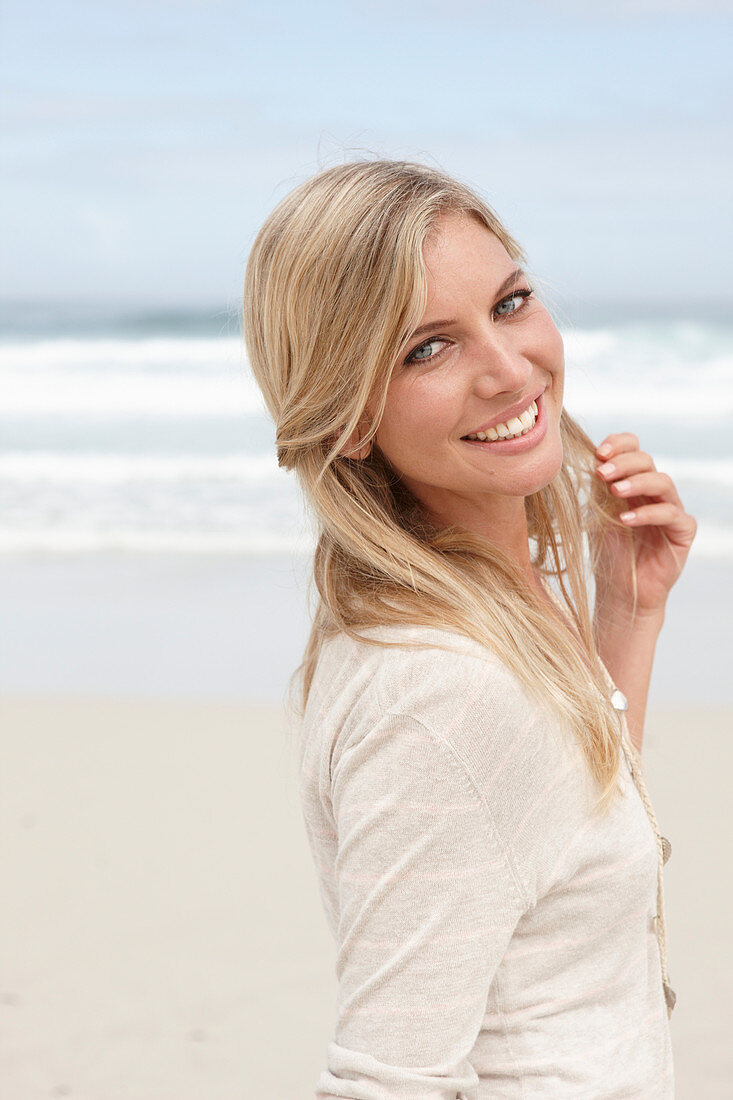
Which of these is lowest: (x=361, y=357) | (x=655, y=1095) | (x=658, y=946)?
(x=655, y=1095)

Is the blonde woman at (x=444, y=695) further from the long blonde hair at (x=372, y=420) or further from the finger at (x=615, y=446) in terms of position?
Result: the finger at (x=615, y=446)

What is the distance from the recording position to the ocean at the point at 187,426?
363 inches

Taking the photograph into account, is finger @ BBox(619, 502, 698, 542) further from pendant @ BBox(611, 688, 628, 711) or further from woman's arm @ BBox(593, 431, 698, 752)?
pendant @ BBox(611, 688, 628, 711)

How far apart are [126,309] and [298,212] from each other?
22232 mm

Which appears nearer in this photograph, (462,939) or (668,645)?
(462,939)

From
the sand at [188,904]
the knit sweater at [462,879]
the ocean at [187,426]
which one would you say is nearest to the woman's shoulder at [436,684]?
the knit sweater at [462,879]

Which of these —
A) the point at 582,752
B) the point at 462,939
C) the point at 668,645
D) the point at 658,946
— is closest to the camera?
the point at 462,939

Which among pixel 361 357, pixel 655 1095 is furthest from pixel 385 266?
pixel 655 1095

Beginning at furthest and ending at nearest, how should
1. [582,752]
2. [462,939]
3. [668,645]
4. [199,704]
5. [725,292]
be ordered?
[725,292] < [668,645] < [199,704] < [582,752] < [462,939]

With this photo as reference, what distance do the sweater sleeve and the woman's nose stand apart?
1.78 ft

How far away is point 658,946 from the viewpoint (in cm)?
172

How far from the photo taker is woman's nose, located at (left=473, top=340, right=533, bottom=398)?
1625mm

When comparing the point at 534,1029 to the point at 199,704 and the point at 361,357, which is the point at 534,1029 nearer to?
the point at 361,357

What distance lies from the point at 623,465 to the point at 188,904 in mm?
2814
